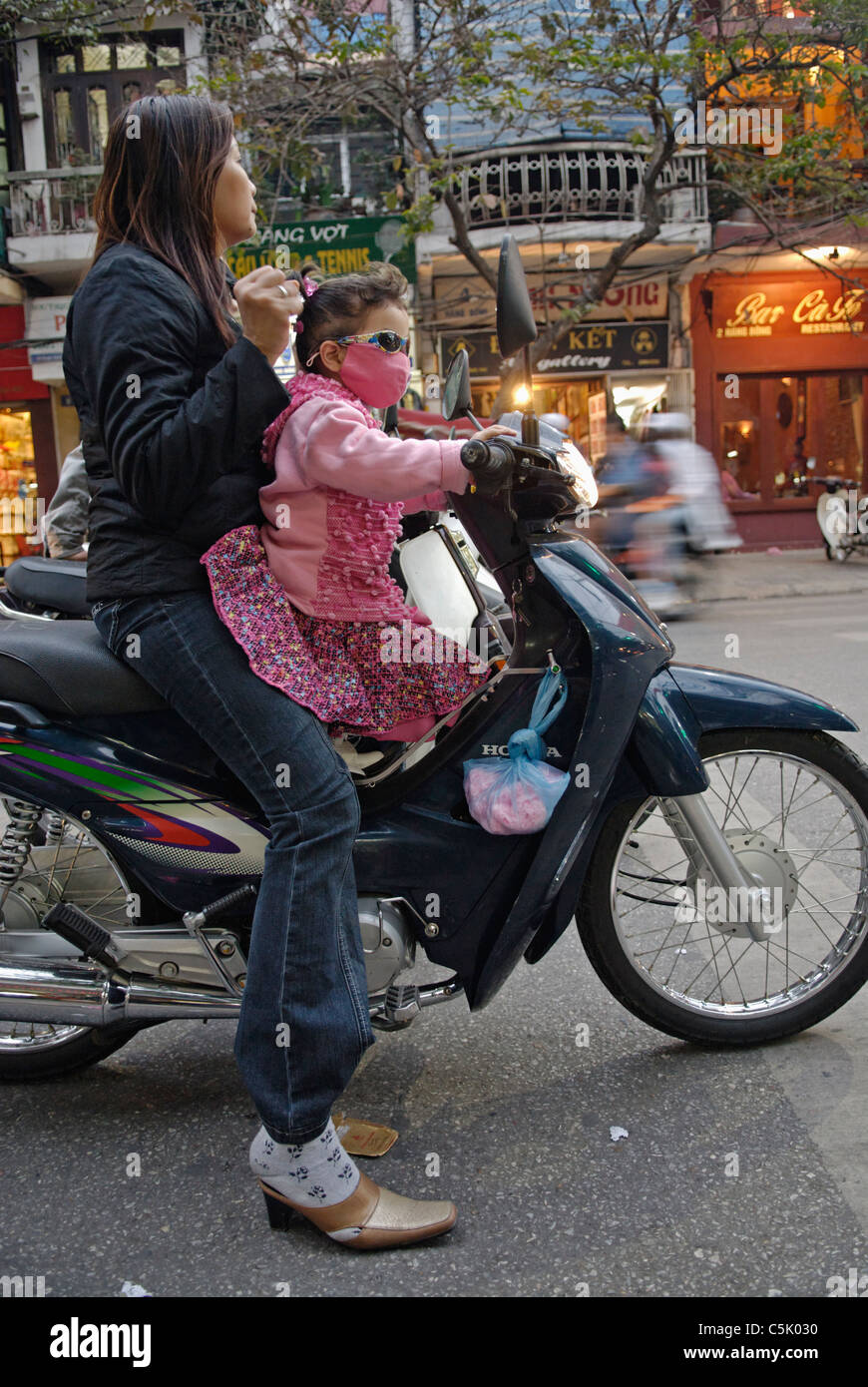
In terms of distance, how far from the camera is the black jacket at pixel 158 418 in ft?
5.69

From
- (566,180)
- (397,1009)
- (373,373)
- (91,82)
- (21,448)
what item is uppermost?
(91,82)

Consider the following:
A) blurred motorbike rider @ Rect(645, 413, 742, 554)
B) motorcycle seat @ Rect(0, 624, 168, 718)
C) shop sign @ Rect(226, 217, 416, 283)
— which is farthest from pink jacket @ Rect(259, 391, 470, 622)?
shop sign @ Rect(226, 217, 416, 283)

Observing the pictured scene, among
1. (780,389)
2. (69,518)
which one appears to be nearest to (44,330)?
(780,389)

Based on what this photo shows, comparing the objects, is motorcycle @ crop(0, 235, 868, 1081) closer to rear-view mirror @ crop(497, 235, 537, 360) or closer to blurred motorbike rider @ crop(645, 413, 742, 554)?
rear-view mirror @ crop(497, 235, 537, 360)

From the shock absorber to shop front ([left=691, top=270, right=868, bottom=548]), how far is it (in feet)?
48.2

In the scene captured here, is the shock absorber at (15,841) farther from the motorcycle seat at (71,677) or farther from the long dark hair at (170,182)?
the long dark hair at (170,182)

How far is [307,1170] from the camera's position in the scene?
6.14ft

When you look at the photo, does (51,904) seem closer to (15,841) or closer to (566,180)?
(15,841)

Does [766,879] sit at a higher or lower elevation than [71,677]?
lower

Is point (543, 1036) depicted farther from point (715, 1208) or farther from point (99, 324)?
point (99, 324)

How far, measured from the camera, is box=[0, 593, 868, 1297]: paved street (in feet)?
5.97

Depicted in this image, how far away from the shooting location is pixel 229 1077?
2484 millimetres

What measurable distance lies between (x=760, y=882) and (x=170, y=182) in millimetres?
1838
